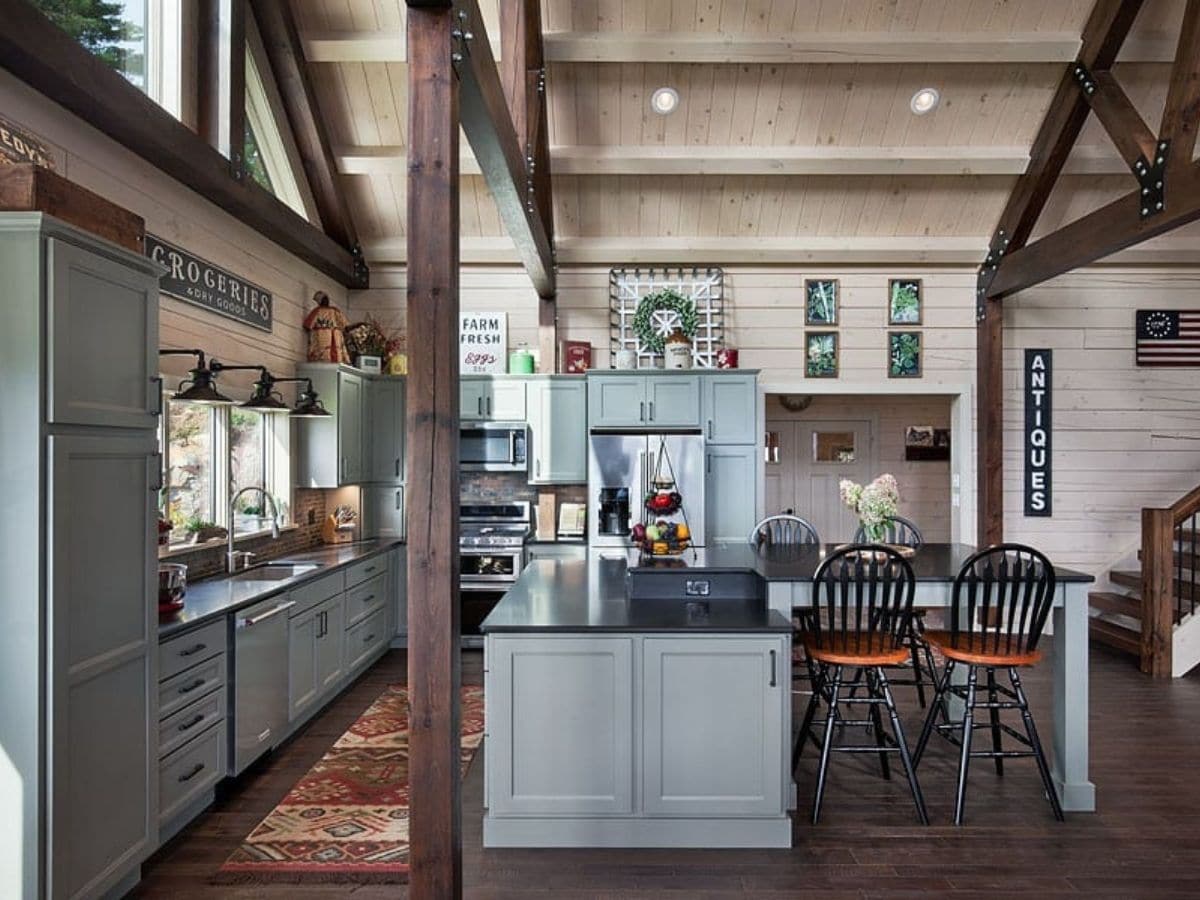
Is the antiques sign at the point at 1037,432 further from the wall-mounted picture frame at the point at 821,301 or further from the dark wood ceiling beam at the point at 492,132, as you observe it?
the dark wood ceiling beam at the point at 492,132

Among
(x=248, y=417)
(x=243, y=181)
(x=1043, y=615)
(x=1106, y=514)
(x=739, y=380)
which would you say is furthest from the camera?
(x=1106, y=514)

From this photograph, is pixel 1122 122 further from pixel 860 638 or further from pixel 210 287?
pixel 210 287

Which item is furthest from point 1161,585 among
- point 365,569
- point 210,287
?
point 210,287

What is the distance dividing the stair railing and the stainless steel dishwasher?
539 centimetres

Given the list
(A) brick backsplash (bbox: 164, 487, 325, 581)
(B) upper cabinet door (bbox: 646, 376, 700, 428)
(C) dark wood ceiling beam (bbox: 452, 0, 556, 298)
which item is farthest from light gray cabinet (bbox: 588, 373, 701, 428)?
(A) brick backsplash (bbox: 164, 487, 325, 581)

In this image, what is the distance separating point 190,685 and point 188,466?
149cm

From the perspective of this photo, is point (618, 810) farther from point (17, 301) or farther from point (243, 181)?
point (243, 181)

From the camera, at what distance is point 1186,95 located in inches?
145

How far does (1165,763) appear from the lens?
11.6 feet

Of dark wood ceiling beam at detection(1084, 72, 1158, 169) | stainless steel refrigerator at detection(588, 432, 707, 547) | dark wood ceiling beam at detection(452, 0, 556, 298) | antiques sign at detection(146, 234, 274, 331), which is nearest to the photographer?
dark wood ceiling beam at detection(452, 0, 556, 298)

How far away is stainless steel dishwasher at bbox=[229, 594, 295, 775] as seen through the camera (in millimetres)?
3215

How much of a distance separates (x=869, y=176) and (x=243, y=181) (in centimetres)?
426

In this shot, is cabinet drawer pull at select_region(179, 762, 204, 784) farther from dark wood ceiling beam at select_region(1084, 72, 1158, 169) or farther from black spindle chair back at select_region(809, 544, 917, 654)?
dark wood ceiling beam at select_region(1084, 72, 1158, 169)

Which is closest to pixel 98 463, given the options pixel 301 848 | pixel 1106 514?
pixel 301 848
